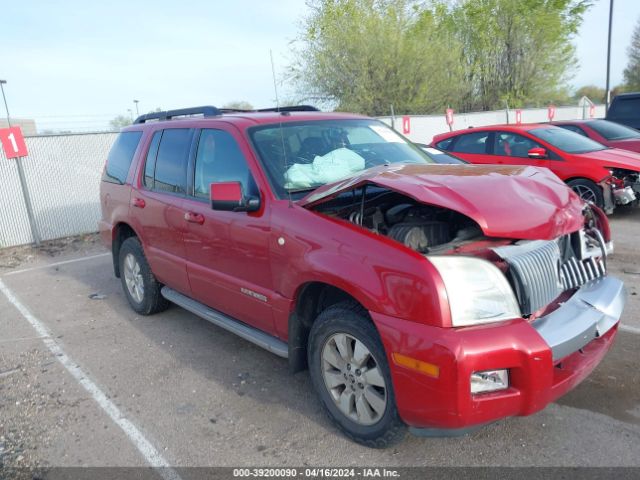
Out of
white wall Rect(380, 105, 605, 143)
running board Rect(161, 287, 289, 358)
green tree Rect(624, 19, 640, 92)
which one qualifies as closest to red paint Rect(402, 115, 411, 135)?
white wall Rect(380, 105, 605, 143)

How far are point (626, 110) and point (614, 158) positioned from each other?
5763 mm

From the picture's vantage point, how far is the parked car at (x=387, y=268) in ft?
7.65

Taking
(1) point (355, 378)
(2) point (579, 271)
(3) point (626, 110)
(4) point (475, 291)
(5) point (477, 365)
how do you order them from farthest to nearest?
(3) point (626, 110), (2) point (579, 271), (1) point (355, 378), (4) point (475, 291), (5) point (477, 365)

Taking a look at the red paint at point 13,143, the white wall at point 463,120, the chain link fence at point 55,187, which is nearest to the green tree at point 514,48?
the white wall at point 463,120

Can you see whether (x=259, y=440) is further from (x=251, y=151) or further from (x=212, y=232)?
(x=251, y=151)

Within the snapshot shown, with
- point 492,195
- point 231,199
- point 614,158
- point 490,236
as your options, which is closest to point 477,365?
point 490,236

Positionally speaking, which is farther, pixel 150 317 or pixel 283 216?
pixel 150 317

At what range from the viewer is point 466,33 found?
2878 cm

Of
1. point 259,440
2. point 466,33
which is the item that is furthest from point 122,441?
point 466,33

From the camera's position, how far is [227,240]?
11.9ft

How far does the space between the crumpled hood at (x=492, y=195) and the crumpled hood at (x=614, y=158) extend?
17.2 ft

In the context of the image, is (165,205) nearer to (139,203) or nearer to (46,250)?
(139,203)

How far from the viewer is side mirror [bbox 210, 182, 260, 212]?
10.5ft

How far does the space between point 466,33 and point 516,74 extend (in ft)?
12.4
